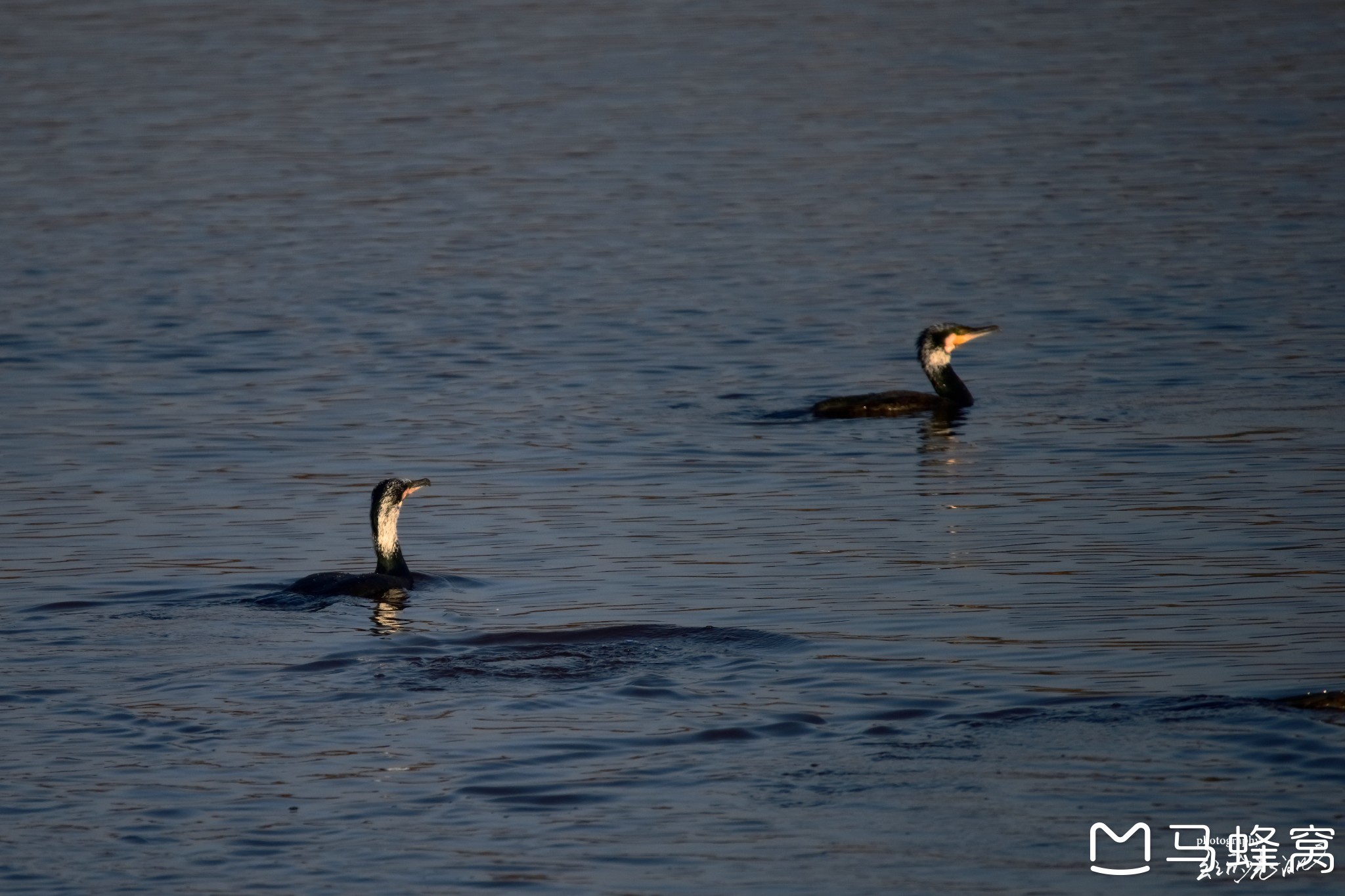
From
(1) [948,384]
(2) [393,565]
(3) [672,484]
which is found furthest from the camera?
(1) [948,384]

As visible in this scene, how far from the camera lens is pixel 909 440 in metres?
17.2

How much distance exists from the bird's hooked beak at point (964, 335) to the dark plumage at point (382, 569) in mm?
6764

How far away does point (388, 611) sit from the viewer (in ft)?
39.9

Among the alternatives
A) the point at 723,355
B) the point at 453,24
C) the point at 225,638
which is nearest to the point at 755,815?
the point at 225,638

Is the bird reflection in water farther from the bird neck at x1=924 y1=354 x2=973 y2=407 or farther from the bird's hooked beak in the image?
the bird's hooked beak

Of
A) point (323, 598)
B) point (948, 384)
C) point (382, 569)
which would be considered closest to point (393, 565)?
point (382, 569)

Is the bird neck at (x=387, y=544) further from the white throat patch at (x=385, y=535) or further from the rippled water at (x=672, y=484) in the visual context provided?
the rippled water at (x=672, y=484)

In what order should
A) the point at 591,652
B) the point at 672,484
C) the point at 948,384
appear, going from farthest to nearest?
the point at 948,384
the point at 672,484
the point at 591,652

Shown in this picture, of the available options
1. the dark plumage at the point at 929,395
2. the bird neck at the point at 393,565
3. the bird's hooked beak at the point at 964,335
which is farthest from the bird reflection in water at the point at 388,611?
the bird's hooked beak at the point at 964,335

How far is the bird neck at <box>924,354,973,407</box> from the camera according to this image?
18453 millimetres

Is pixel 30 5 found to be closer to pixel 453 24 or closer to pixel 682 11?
pixel 453 24

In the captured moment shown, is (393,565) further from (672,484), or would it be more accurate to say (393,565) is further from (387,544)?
(672,484)

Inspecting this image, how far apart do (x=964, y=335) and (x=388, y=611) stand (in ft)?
27.3

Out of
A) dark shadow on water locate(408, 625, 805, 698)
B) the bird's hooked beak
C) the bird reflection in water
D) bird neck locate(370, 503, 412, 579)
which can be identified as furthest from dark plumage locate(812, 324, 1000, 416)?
dark shadow on water locate(408, 625, 805, 698)
